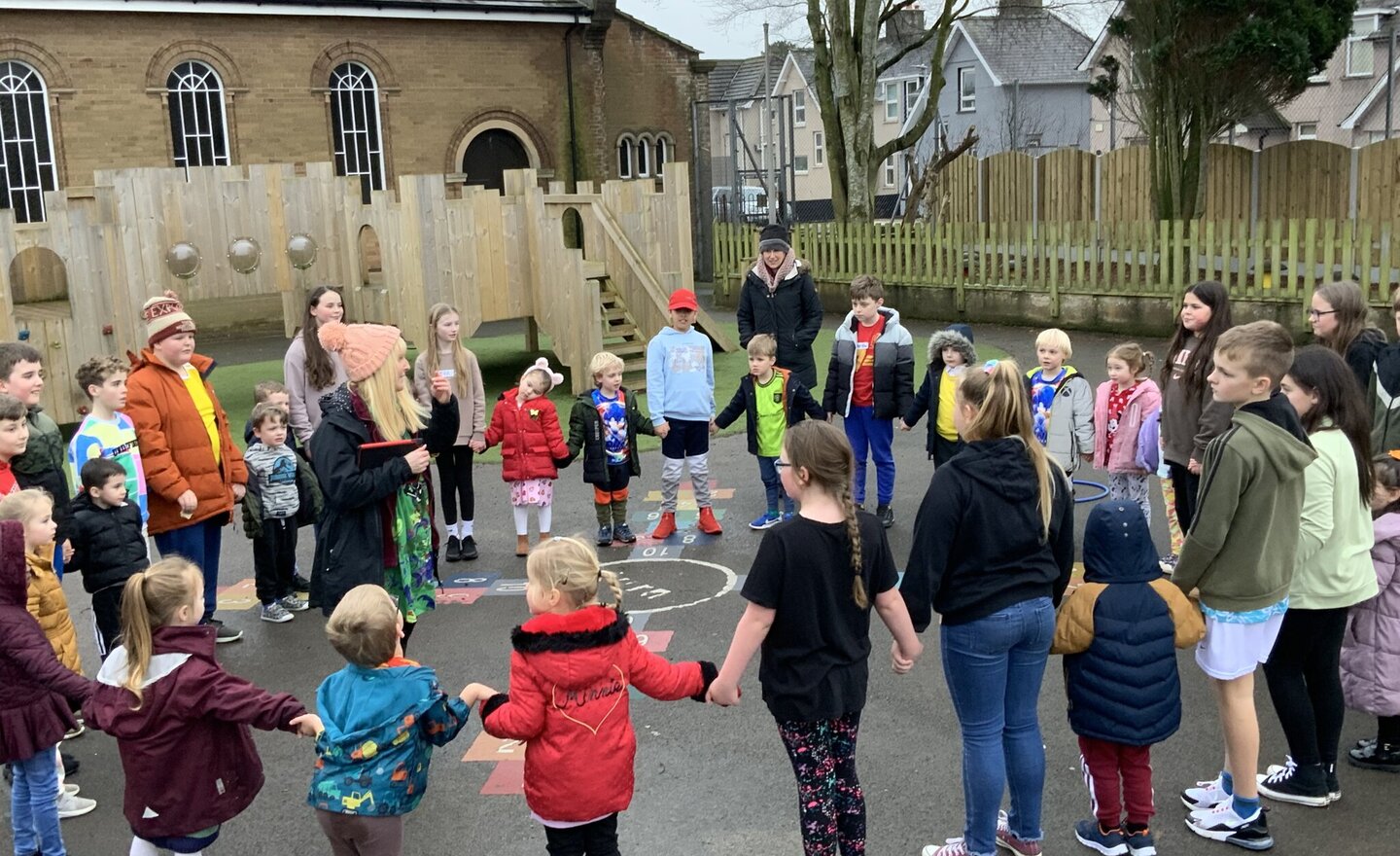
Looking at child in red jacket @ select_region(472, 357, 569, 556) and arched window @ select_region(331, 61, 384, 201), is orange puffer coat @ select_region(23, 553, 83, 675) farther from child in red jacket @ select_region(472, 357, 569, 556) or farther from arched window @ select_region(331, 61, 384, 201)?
arched window @ select_region(331, 61, 384, 201)

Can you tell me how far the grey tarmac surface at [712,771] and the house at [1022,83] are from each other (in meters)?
49.9

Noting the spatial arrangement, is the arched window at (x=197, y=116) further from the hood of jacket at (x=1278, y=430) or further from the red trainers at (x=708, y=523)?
the hood of jacket at (x=1278, y=430)

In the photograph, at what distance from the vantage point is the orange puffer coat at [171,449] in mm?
6594

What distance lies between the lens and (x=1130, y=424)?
7.77 meters

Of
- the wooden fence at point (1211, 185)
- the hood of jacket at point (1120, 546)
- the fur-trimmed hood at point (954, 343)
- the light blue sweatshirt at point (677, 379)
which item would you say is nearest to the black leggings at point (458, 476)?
the light blue sweatshirt at point (677, 379)

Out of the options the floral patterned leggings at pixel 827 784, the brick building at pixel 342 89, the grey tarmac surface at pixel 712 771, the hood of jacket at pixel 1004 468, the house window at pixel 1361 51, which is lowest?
the grey tarmac surface at pixel 712 771

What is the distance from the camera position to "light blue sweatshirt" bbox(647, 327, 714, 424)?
9.13 meters

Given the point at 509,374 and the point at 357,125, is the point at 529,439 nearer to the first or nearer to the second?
the point at 509,374

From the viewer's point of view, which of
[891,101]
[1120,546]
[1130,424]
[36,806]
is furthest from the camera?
[891,101]

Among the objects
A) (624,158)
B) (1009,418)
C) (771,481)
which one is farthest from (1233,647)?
(624,158)

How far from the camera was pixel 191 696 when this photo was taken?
3.93 meters

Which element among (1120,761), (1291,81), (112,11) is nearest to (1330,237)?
(1291,81)

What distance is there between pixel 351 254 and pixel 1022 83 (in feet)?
146

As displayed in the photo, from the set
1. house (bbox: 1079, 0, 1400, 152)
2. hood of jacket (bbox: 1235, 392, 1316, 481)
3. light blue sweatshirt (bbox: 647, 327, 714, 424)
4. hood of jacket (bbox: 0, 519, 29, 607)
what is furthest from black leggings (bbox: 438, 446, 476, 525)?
house (bbox: 1079, 0, 1400, 152)
